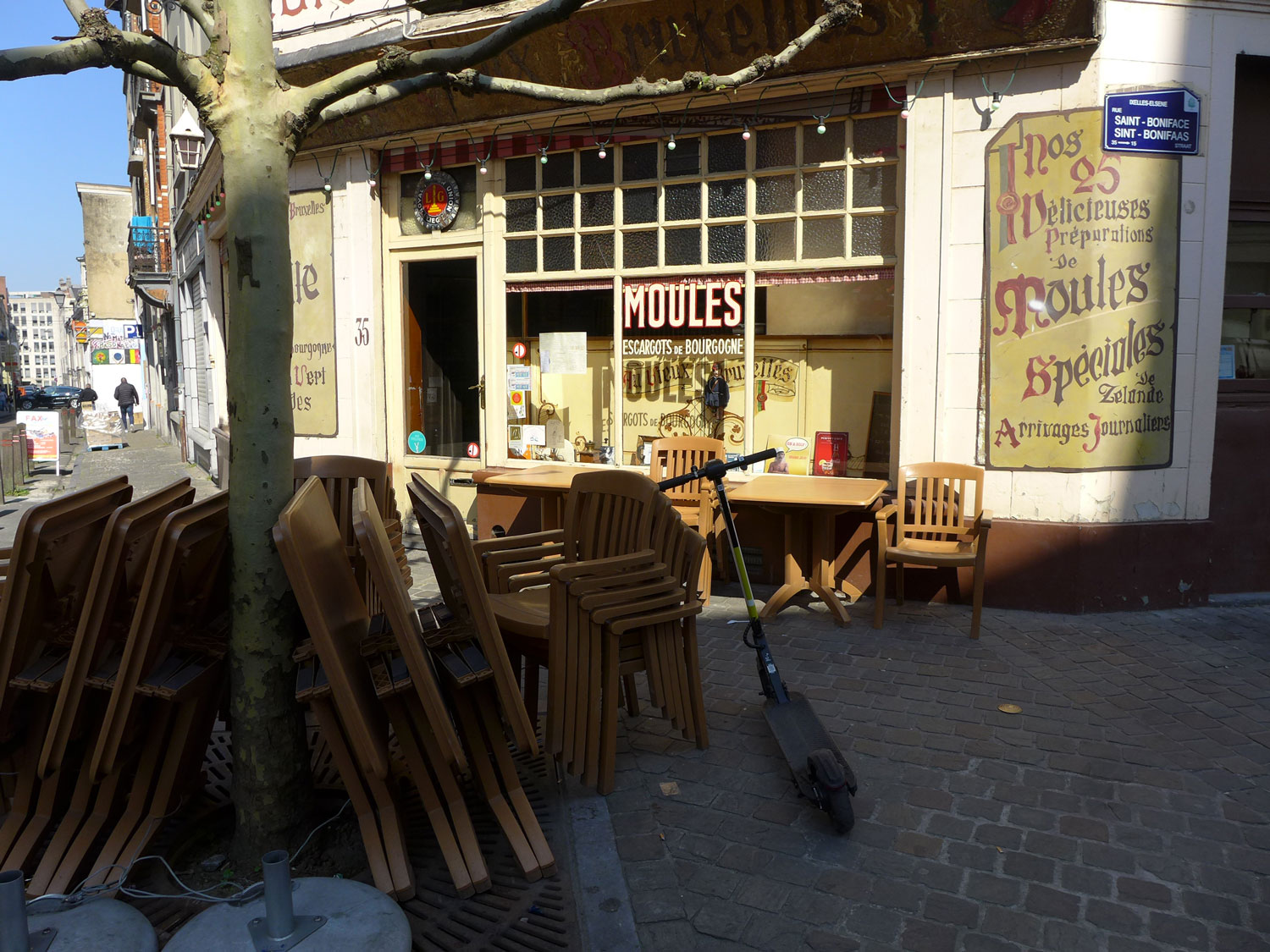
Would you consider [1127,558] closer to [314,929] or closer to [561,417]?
[561,417]

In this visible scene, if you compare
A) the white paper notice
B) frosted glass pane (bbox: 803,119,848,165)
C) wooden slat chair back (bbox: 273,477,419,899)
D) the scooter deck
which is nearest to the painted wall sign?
the white paper notice

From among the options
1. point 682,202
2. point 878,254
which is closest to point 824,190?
point 878,254

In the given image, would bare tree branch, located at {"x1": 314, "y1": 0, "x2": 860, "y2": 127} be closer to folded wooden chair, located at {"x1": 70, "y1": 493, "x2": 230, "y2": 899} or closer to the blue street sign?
folded wooden chair, located at {"x1": 70, "y1": 493, "x2": 230, "y2": 899}

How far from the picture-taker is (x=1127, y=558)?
5.90 metres

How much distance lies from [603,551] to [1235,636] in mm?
3886

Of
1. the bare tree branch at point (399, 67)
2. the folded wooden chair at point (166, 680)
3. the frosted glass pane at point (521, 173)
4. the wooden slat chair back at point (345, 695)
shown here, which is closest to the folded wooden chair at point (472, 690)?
the wooden slat chair back at point (345, 695)

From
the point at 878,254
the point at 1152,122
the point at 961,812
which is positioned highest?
the point at 1152,122

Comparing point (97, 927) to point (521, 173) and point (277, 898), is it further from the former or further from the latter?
point (521, 173)

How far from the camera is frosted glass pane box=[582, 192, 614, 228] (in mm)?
7453

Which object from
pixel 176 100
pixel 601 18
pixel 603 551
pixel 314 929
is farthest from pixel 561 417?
Answer: pixel 176 100

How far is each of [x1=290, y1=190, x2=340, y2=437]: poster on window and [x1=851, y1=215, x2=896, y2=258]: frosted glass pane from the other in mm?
4773

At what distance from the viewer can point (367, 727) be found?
2.76 metres

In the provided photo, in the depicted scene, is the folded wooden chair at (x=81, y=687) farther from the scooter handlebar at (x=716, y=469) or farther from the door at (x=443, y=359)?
the door at (x=443, y=359)

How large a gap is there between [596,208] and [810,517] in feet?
10.1
